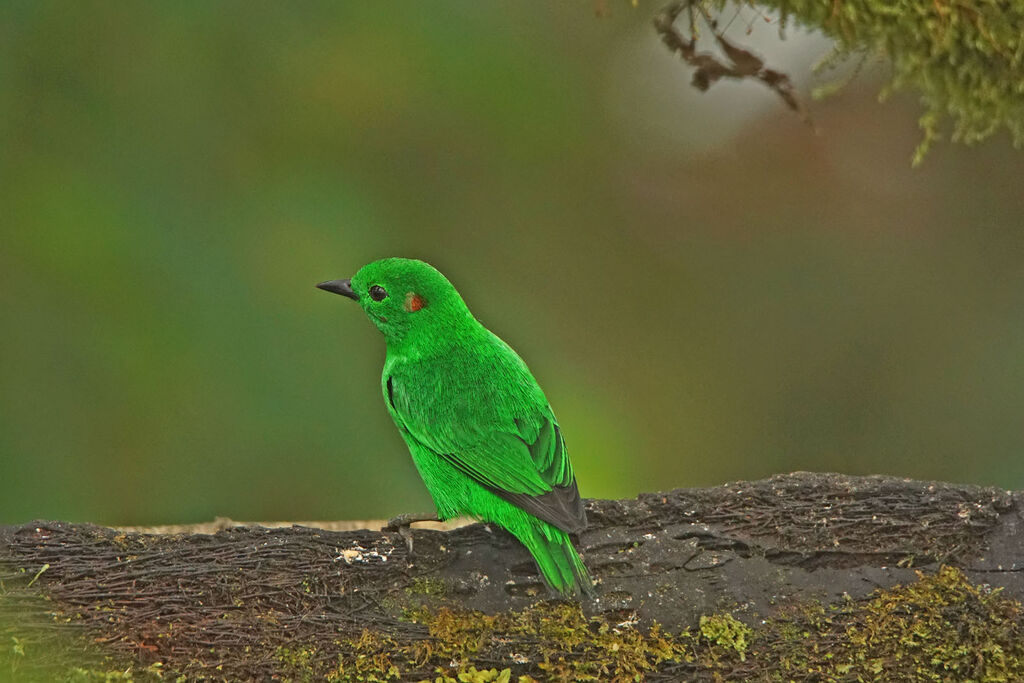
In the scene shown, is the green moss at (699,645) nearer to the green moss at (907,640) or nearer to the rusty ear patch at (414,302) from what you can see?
the green moss at (907,640)

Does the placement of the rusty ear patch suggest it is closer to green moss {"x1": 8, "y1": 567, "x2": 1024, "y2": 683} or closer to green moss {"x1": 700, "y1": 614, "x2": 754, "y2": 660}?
green moss {"x1": 8, "y1": 567, "x2": 1024, "y2": 683}

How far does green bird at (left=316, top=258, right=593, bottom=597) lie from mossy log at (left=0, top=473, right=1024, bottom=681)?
0.40ft

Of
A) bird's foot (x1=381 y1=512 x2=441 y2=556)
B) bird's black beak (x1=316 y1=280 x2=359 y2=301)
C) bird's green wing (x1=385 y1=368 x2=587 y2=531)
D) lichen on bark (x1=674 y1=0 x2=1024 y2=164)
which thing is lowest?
bird's foot (x1=381 y1=512 x2=441 y2=556)

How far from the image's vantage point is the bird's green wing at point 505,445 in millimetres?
3326

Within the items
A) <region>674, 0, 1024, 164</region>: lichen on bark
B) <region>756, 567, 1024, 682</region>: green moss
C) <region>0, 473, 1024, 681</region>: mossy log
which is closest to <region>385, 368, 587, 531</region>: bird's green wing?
<region>0, 473, 1024, 681</region>: mossy log

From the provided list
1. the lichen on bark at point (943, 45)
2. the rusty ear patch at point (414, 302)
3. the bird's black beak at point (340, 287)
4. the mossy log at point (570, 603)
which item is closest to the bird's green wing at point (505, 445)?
the mossy log at point (570, 603)

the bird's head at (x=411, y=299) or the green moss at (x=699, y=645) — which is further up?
the bird's head at (x=411, y=299)

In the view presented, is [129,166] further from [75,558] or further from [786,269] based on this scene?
[786,269]

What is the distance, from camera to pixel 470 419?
3660 millimetres

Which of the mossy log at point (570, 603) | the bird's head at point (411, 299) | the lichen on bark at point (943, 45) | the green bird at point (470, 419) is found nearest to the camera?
the mossy log at point (570, 603)

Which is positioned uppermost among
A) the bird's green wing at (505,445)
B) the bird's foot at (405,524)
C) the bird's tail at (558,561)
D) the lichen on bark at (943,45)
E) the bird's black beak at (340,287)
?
the lichen on bark at (943,45)

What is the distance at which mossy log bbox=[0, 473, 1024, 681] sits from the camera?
120 inches

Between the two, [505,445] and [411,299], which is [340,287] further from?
[505,445]

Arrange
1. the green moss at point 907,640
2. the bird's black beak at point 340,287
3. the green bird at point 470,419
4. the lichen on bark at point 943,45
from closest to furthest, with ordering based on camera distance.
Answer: the green moss at point 907,640
the green bird at point 470,419
the lichen on bark at point 943,45
the bird's black beak at point 340,287
